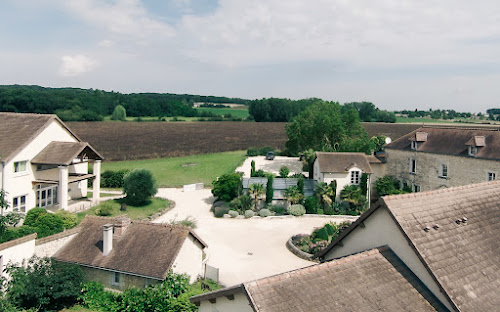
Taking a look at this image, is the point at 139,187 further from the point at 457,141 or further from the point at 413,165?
the point at 457,141

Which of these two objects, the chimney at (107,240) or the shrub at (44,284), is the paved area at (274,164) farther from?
the shrub at (44,284)

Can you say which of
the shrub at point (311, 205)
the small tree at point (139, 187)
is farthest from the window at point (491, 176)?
the small tree at point (139, 187)

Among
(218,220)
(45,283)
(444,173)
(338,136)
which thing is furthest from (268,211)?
(338,136)

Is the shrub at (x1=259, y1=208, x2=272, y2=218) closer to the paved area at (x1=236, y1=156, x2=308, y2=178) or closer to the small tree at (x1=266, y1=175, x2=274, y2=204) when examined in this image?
the small tree at (x1=266, y1=175, x2=274, y2=204)

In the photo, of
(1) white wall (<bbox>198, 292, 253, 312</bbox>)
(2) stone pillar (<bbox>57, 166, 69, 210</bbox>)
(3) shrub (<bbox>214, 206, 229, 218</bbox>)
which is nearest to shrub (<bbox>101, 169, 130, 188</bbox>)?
(2) stone pillar (<bbox>57, 166, 69, 210</bbox>)

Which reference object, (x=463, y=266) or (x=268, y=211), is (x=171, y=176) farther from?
(x=463, y=266)

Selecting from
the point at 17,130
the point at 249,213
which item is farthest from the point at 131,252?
the point at 17,130
